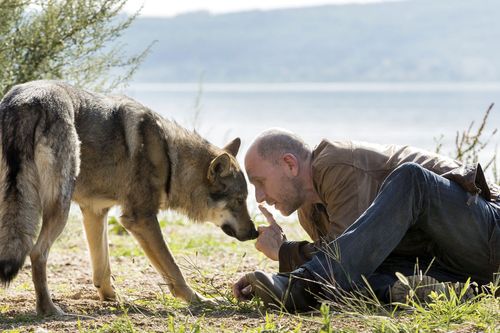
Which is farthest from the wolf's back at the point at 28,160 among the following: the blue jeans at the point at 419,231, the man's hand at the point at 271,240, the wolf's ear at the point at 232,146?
the wolf's ear at the point at 232,146

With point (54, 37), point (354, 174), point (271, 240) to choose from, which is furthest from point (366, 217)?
point (54, 37)

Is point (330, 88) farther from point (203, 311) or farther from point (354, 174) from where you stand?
point (203, 311)

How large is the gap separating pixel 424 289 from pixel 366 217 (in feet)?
1.82

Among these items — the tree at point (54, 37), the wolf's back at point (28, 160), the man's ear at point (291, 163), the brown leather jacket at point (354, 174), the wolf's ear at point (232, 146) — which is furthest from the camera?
the tree at point (54, 37)

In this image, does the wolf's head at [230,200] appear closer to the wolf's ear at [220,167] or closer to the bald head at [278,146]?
the wolf's ear at [220,167]

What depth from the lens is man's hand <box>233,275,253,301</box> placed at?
17.6ft

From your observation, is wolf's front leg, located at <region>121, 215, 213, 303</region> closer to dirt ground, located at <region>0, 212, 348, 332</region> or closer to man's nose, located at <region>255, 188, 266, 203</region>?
dirt ground, located at <region>0, 212, 348, 332</region>

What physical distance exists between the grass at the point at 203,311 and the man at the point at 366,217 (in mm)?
159

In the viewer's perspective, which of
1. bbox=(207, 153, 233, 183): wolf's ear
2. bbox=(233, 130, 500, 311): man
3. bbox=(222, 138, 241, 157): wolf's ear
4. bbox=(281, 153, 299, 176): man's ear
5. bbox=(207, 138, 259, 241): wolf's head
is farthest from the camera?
bbox=(222, 138, 241, 157): wolf's ear

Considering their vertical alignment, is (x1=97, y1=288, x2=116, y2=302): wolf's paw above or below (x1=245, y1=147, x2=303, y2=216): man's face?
below

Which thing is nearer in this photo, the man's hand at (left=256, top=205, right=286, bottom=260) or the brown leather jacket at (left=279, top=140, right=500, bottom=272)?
the brown leather jacket at (left=279, top=140, right=500, bottom=272)

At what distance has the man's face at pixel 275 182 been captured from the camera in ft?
18.4

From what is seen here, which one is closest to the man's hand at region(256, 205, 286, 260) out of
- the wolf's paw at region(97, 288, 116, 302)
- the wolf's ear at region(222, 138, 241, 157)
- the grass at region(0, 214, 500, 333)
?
the grass at region(0, 214, 500, 333)

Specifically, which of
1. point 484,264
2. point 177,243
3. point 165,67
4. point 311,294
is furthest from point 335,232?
point 165,67
